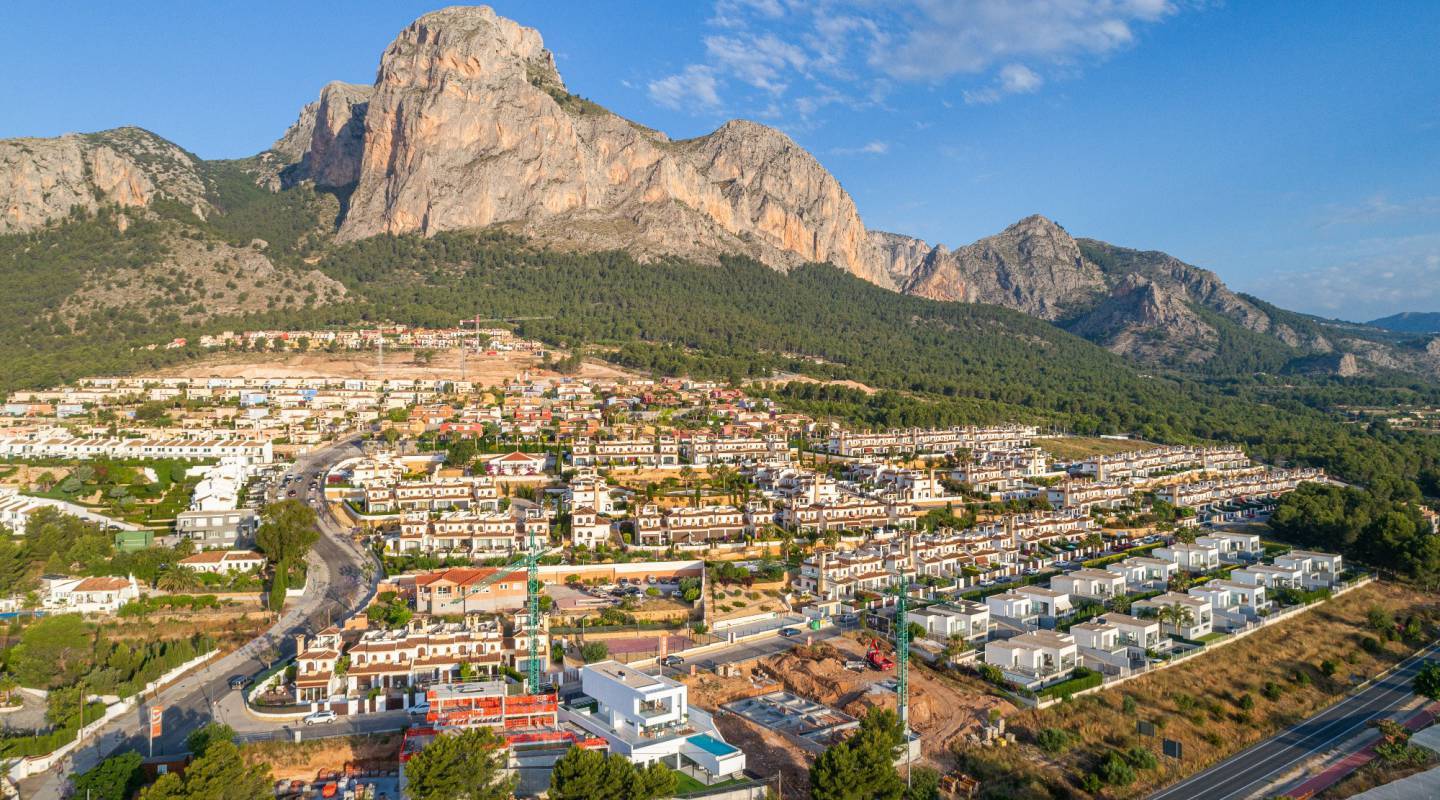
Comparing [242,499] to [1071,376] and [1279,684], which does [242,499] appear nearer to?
[1279,684]

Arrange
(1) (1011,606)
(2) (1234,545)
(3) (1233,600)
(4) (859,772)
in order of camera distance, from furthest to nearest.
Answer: (2) (1234,545) → (3) (1233,600) → (1) (1011,606) → (4) (859,772)

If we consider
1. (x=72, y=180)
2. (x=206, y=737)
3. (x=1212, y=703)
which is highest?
(x=72, y=180)

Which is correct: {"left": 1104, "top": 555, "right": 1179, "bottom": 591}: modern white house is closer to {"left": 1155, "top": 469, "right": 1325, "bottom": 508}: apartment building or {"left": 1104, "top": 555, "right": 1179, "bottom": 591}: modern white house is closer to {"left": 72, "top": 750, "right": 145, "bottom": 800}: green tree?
{"left": 1155, "top": 469, "right": 1325, "bottom": 508}: apartment building

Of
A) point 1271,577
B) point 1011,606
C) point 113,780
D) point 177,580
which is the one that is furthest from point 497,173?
point 113,780

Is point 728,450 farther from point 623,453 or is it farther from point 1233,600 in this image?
point 1233,600

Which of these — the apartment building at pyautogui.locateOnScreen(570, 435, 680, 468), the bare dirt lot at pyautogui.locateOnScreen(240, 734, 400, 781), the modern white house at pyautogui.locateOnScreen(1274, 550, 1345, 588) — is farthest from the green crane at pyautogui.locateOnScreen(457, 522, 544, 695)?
the modern white house at pyautogui.locateOnScreen(1274, 550, 1345, 588)

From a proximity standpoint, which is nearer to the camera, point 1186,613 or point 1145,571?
point 1186,613

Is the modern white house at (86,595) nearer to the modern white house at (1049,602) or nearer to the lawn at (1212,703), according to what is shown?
the lawn at (1212,703)
